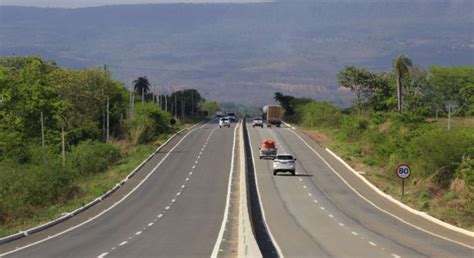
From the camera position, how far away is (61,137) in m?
90.2

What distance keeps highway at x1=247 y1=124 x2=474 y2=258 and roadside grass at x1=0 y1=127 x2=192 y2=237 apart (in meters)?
10.6

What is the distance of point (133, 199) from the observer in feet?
182

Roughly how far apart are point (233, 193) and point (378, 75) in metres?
92.5

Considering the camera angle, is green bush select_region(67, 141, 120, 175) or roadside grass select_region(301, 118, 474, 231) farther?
green bush select_region(67, 141, 120, 175)

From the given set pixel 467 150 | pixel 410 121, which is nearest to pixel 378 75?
pixel 410 121

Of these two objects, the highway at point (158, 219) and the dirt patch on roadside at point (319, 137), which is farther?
the dirt patch on roadside at point (319, 137)

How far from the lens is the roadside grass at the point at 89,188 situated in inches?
1794

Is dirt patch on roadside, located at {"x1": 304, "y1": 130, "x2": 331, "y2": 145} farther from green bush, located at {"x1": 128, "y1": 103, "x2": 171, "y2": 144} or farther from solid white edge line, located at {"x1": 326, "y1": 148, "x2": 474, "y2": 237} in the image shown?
solid white edge line, located at {"x1": 326, "y1": 148, "x2": 474, "y2": 237}

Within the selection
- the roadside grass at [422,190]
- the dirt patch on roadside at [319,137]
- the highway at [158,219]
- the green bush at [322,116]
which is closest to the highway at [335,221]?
the roadside grass at [422,190]

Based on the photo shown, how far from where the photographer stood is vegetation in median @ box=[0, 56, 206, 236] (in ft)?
182

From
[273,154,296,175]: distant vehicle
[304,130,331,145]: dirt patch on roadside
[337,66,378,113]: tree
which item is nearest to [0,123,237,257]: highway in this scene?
[273,154,296,175]: distant vehicle

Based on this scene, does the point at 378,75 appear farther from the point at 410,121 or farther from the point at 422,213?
the point at 422,213

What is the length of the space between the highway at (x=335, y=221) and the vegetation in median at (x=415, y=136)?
2572 mm

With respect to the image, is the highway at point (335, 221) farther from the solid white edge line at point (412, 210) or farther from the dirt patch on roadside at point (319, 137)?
the dirt patch on roadside at point (319, 137)
